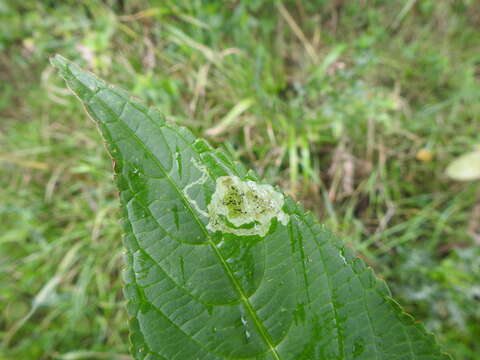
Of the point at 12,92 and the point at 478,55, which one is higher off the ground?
the point at 12,92

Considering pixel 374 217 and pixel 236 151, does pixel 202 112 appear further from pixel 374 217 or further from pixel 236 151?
pixel 374 217

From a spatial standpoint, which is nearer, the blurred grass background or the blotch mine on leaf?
the blotch mine on leaf

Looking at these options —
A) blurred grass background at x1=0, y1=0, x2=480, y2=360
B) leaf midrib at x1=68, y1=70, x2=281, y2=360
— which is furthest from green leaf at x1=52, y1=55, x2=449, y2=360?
blurred grass background at x1=0, y1=0, x2=480, y2=360

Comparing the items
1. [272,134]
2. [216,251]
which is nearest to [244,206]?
[216,251]

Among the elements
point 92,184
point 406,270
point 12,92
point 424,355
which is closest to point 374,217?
point 406,270

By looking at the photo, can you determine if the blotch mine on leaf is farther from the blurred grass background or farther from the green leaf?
the blurred grass background

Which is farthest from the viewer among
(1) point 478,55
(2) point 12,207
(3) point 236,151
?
(2) point 12,207
